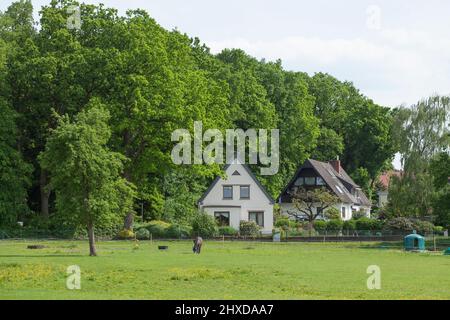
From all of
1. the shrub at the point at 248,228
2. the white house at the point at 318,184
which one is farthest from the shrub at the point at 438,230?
the white house at the point at 318,184

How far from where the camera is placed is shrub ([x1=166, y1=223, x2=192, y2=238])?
229 feet

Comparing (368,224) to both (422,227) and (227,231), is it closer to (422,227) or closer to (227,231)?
(422,227)

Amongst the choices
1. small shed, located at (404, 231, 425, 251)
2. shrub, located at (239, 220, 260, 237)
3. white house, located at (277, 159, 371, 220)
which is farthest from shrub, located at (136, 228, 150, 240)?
white house, located at (277, 159, 371, 220)

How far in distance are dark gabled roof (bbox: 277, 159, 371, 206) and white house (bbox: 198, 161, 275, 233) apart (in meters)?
12.2

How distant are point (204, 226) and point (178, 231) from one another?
92.4 inches

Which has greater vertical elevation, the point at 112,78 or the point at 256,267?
the point at 112,78

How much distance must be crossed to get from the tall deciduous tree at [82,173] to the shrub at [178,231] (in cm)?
2287

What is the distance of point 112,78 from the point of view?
6900 centimetres

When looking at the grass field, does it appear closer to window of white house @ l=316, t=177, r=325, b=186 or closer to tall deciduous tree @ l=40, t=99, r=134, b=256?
tall deciduous tree @ l=40, t=99, r=134, b=256

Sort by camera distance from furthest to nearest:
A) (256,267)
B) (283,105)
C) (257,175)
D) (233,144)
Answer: (283,105) → (257,175) → (233,144) → (256,267)

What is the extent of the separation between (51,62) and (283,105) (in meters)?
38.2
